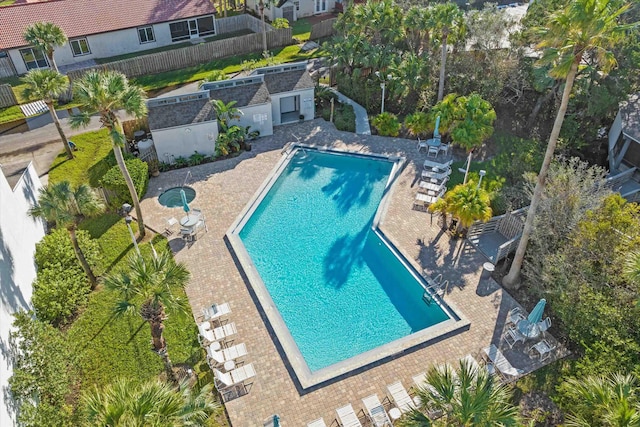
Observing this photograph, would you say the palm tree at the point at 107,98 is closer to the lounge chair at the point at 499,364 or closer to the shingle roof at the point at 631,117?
the lounge chair at the point at 499,364

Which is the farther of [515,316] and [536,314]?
[515,316]

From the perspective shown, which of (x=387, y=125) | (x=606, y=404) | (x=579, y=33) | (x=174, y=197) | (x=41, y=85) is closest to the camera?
(x=606, y=404)

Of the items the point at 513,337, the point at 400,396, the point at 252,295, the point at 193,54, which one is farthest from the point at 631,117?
the point at 193,54

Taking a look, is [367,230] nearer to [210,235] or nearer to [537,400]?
[210,235]

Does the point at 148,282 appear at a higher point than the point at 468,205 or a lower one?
higher

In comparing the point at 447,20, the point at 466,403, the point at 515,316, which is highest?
the point at 447,20

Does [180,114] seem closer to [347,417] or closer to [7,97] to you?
[7,97]

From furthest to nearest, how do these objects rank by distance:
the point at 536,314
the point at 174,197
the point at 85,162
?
1. the point at 85,162
2. the point at 174,197
3. the point at 536,314
